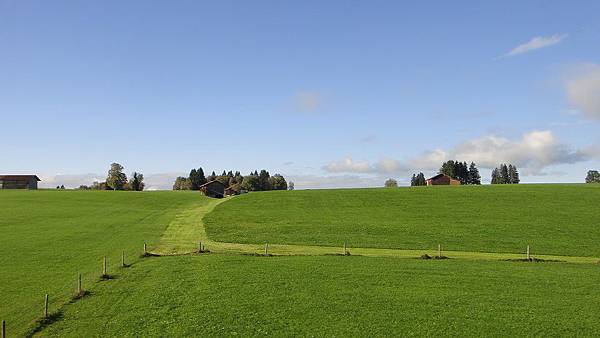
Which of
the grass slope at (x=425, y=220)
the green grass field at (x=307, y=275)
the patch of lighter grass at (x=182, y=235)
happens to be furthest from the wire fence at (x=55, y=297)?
the grass slope at (x=425, y=220)

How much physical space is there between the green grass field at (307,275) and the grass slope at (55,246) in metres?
0.15

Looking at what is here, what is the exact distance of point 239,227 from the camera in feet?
202

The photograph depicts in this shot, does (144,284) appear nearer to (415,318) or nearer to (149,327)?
(149,327)

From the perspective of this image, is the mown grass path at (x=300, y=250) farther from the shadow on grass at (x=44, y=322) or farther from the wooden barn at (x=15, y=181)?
the wooden barn at (x=15, y=181)

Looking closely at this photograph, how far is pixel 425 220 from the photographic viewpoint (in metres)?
64.9

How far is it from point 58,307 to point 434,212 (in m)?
57.0

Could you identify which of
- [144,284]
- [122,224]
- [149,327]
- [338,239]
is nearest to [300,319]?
[149,327]

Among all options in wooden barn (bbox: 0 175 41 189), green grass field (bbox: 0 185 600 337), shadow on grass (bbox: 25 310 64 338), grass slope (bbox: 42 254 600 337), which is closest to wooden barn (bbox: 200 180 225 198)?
wooden barn (bbox: 0 175 41 189)

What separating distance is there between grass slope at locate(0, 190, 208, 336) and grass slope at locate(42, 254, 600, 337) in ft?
7.87

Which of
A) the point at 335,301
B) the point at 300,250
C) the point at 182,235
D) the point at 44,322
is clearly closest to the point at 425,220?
the point at 300,250

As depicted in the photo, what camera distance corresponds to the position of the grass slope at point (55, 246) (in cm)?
2617

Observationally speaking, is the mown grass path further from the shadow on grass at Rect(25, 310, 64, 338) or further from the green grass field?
the shadow on grass at Rect(25, 310, 64, 338)

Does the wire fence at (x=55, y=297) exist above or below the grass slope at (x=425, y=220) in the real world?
below

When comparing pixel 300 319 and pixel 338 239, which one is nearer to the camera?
pixel 300 319
